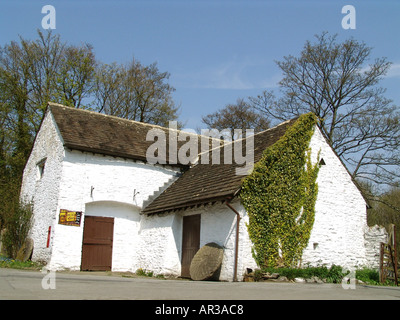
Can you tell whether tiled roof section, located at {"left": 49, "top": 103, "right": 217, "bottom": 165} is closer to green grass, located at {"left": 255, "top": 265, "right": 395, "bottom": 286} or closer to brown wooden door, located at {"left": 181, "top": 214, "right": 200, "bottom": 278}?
brown wooden door, located at {"left": 181, "top": 214, "right": 200, "bottom": 278}

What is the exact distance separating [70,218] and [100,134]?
4.23m

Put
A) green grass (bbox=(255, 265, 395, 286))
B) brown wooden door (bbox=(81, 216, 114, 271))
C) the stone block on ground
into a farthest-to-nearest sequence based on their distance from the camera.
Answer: the stone block on ground, brown wooden door (bbox=(81, 216, 114, 271)), green grass (bbox=(255, 265, 395, 286))

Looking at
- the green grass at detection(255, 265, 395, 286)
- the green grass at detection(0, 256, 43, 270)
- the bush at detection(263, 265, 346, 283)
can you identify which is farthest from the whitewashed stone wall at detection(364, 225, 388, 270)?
the green grass at detection(0, 256, 43, 270)

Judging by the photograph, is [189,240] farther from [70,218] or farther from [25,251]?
[25,251]

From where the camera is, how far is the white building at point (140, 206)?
1491 centimetres

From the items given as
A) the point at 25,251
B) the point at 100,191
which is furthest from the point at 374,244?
the point at 25,251

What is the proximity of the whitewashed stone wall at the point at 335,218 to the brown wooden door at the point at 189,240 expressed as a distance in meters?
3.92

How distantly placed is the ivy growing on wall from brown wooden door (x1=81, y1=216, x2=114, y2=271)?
7092mm

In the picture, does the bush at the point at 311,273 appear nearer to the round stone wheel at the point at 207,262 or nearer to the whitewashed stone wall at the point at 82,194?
the round stone wheel at the point at 207,262

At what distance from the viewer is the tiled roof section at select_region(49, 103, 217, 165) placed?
17.4 metres

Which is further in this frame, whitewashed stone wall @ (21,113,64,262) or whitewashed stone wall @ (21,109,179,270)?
whitewashed stone wall @ (21,113,64,262)

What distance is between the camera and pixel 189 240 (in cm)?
1562

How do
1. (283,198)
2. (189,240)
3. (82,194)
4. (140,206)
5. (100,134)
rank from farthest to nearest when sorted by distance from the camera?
(100,134)
(140,206)
(82,194)
(189,240)
(283,198)
